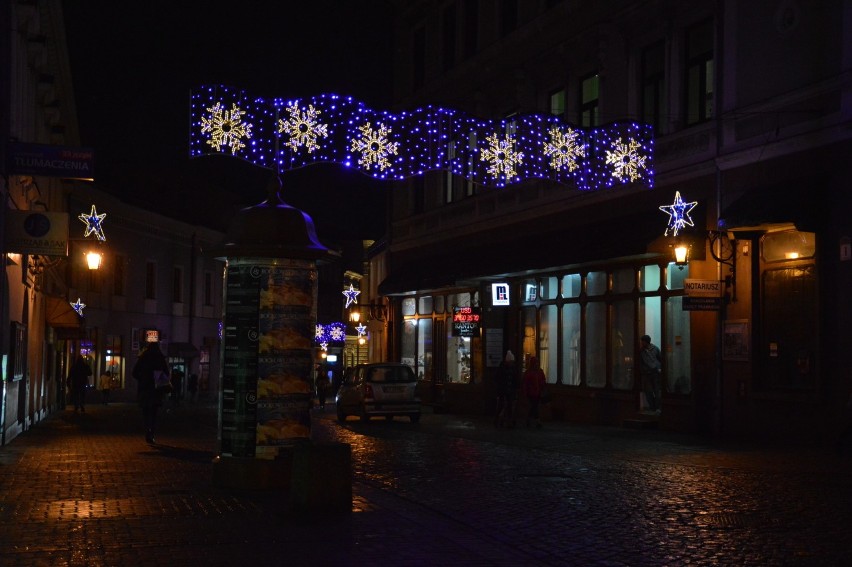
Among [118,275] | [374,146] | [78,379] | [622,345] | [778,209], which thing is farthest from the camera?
[118,275]

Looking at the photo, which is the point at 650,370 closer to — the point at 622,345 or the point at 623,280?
the point at 622,345

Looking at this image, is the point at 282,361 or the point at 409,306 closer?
the point at 282,361

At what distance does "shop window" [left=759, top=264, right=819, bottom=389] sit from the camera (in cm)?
1964

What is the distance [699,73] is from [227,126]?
10.6 metres

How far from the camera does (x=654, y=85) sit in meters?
24.8

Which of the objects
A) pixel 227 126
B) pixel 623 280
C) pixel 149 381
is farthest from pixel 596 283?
pixel 227 126

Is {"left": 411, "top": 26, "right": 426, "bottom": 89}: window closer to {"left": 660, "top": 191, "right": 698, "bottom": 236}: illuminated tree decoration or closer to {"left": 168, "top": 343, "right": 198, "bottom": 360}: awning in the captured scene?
{"left": 660, "top": 191, "right": 698, "bottom": 236}: illuminated tree decoration

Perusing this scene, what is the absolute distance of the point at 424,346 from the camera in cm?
3684

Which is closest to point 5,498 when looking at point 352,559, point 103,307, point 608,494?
point 352,559

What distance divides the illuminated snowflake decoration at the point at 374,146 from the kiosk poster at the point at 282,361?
6.85 meters

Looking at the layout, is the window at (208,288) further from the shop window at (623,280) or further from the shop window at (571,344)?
the shop window at (623,280)

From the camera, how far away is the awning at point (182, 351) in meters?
57.4

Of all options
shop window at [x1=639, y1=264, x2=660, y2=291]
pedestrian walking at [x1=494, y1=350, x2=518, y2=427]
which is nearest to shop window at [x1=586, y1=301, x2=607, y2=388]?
shop window at [x1=639, y1=264, x2=660, y2=291]

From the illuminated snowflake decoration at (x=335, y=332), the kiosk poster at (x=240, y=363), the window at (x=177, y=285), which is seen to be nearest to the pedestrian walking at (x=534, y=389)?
the kiosk poster at (x=240, y=363)
